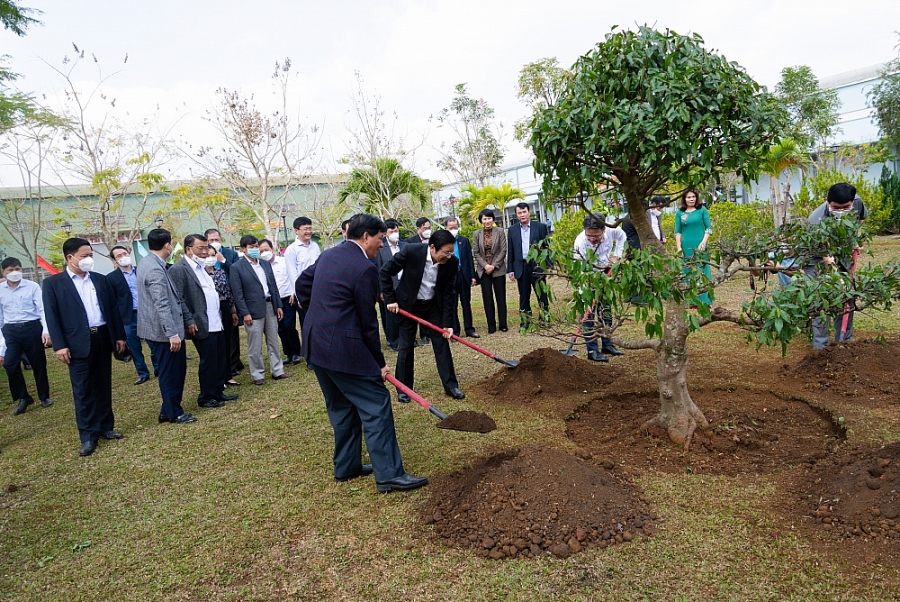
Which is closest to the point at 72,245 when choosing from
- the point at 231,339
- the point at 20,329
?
the point at 231,339

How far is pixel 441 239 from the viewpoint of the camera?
5.28 m

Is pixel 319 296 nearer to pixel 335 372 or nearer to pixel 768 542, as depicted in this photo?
pixel 335 372

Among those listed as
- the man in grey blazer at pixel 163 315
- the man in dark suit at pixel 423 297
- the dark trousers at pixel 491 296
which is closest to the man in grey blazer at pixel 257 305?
the man in grey blazer at pixel 163 315

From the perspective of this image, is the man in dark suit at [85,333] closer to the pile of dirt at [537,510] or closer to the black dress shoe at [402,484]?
the black dress shoe at [402,484]

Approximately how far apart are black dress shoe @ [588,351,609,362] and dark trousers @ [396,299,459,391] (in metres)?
1.85

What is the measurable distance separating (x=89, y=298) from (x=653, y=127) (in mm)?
5220

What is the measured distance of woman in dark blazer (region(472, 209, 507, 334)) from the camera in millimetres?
8742

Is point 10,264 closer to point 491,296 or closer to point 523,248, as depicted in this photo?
point 491,296

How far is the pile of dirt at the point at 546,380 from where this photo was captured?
5430mm

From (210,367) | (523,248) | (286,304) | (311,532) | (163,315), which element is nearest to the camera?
(311,532)

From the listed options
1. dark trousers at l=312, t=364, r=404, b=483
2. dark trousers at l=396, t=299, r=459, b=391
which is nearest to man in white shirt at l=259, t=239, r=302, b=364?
dark trousers at l=396, t=299, r=459, b=391

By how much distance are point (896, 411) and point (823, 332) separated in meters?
1.66

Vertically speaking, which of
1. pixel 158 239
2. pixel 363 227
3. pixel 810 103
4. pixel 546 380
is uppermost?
pixel 810 103

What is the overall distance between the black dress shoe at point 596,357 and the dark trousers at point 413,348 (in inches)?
72.7
